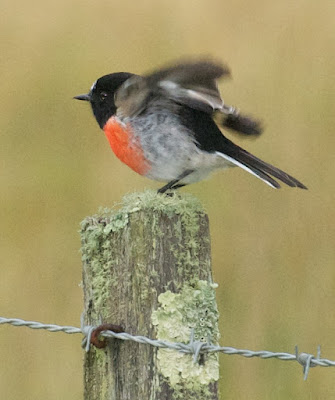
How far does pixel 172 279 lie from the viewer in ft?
9.40

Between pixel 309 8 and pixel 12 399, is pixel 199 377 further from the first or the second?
pixel 309 8

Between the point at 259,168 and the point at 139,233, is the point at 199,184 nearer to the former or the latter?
the point at 259,168

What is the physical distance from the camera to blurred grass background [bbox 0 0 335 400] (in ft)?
16.0

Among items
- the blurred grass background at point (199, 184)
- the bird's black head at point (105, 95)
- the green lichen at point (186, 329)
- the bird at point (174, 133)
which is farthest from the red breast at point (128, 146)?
the green lichen at point (186, 329)

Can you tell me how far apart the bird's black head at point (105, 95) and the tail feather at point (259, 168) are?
1.86ft

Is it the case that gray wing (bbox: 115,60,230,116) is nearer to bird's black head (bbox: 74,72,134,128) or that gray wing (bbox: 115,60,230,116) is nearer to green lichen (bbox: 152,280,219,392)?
bird's black head (bbox: 74,72,134,128)

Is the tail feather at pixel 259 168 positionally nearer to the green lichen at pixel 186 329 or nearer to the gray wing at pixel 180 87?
the gray wing at pixel 180 87

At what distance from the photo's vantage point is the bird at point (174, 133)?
3961 millimetres

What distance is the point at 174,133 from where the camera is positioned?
4.13 meters

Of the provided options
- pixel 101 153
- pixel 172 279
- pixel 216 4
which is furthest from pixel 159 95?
pixel 216 4

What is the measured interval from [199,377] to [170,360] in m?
0.11

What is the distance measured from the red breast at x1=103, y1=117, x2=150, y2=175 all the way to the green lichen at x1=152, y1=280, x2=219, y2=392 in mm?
1300

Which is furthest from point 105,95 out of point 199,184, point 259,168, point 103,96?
point 199,184

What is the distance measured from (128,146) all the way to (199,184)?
1.23 m
